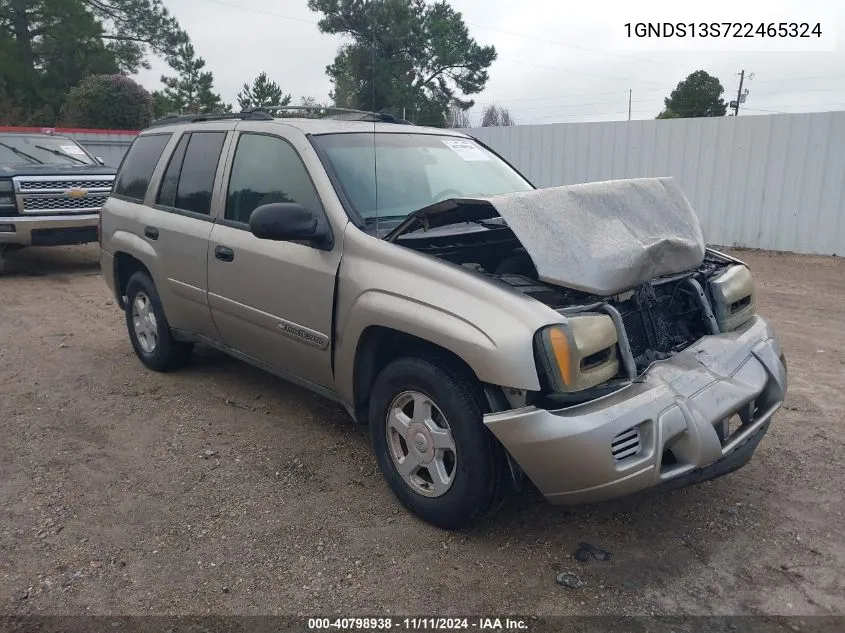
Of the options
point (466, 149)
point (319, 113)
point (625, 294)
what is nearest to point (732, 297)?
point (625, 294)

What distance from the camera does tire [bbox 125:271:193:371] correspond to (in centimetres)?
504

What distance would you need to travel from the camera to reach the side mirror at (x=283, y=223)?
10.8 ft

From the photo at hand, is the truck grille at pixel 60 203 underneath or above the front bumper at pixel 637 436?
above

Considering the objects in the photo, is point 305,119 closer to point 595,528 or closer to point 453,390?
point 453,390

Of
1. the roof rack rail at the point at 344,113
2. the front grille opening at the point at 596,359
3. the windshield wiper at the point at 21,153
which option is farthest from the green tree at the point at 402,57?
the windshield wiper at the point at 21,153

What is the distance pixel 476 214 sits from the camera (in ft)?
11.4

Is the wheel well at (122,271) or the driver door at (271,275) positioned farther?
the wheel well at (122,271)

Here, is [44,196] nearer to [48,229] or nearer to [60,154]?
[48,229]

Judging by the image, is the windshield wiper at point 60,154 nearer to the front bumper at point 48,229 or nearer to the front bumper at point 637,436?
the front bumper at point 48,229

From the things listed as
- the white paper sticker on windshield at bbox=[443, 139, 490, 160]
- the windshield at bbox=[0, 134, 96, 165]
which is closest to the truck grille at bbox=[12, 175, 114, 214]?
the windshield at bbox=[0, 134, 96, 165]

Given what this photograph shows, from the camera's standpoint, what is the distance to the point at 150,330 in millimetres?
5262

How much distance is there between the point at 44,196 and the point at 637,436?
360 inches

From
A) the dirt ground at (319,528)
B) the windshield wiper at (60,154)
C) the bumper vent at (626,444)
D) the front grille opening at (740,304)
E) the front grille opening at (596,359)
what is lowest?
the dirt ground at (319,528)

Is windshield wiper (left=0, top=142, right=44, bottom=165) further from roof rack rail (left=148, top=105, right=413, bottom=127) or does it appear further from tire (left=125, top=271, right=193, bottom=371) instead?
roof rack rail (left=148, top=105, right=413, bottom=127)
